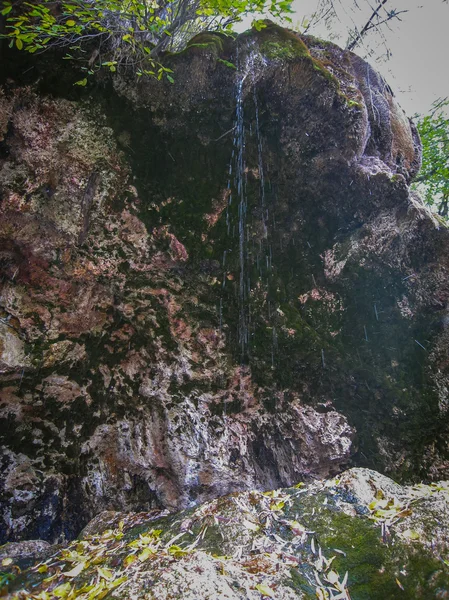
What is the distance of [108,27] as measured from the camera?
405 cm

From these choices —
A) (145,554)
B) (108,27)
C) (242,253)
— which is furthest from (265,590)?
(108,27)

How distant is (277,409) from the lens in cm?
Answer: 472

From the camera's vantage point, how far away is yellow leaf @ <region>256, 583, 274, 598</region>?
6.66 feet

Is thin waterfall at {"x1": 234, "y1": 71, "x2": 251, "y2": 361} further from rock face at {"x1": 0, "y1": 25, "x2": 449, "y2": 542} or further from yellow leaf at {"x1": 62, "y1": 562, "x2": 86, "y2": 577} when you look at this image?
yellow leaf at {"x1": 62, "y1": 562, "x2": 86, "y2": 577}

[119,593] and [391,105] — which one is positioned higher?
[391,105]

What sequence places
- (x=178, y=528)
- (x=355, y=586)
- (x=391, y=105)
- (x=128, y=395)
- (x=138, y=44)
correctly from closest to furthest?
1. (x=355, y=586)
2. (x=178, y=528)
3. (x=138, y=44)
4. (x=128, y=395)
5. (x=391, y=105)

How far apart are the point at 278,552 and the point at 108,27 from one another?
18.5 feet

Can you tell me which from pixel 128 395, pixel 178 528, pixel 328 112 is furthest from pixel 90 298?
pixel 328 112

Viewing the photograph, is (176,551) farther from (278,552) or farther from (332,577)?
(332,577)

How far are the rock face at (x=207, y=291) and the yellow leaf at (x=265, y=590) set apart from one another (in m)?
2.38

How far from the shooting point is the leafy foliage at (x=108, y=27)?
3.51 meters

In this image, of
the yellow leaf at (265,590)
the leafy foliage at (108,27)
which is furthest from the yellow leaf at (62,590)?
the leafy foliage at (108,27)

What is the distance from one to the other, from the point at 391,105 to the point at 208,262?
4098mm

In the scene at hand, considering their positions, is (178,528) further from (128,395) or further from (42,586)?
(128,395)
